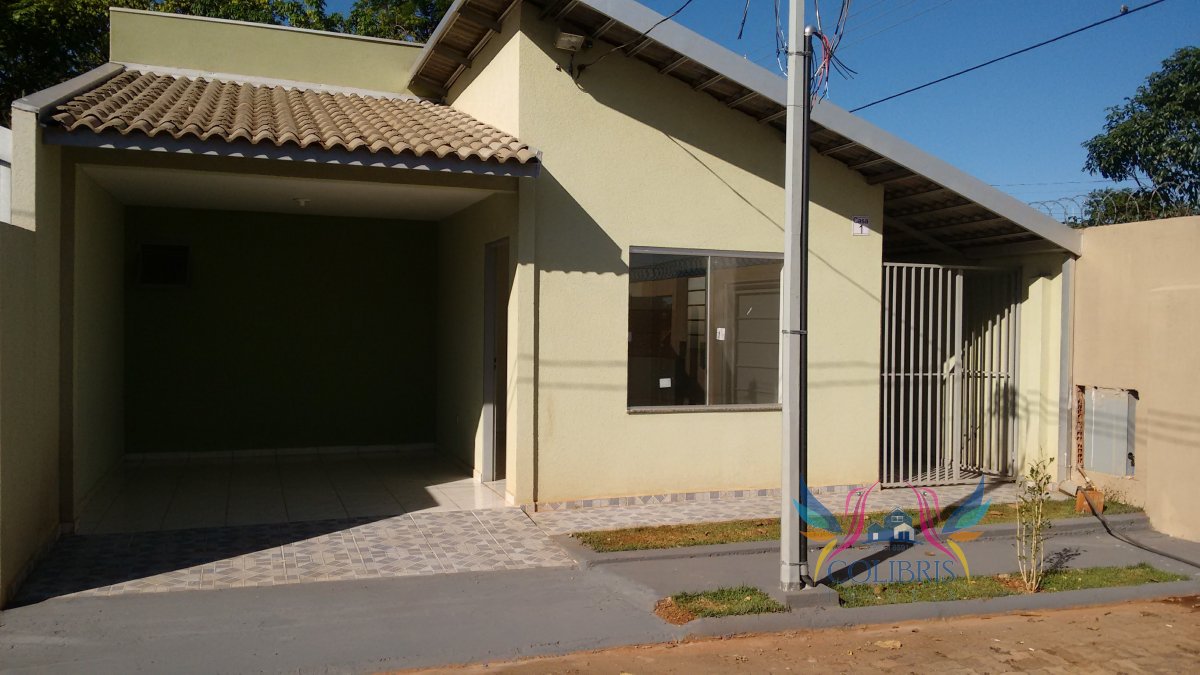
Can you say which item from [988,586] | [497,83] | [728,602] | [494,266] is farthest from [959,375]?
[497,83]

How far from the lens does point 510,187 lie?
345 inches

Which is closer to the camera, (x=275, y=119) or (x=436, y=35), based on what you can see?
(x=275, y=119)

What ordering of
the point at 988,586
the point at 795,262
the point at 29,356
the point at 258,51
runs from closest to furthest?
the point at 795,262 < the point at 29,356 < the point at 988,586 < the point at 258,51

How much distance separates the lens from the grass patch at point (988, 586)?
21.4ft

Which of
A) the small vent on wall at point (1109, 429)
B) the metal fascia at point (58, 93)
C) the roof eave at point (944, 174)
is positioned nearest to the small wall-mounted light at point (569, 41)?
the roof eave at point (944, 174)

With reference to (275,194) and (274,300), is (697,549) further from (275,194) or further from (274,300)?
(274,300)

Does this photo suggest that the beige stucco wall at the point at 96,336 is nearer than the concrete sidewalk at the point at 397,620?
No

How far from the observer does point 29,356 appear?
648cm

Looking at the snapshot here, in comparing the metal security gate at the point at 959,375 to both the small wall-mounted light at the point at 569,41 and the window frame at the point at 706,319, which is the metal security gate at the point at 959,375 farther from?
the small wall-mounted light at the point at 569,41

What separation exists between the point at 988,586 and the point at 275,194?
757cm

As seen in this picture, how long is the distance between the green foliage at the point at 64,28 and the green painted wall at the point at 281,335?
9.46 m

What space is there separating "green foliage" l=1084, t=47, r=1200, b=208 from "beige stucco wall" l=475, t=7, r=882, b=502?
16380 millimetres
